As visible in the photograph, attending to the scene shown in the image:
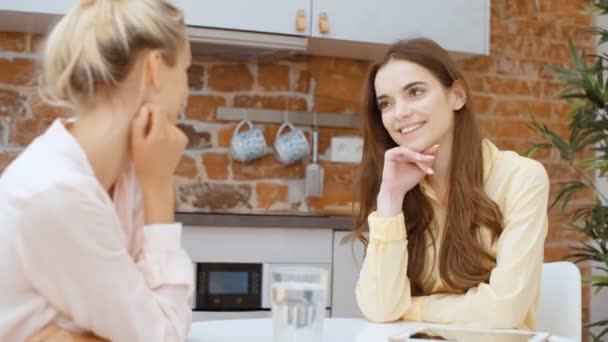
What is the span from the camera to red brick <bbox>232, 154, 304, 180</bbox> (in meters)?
3.55

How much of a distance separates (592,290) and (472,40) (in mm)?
1460

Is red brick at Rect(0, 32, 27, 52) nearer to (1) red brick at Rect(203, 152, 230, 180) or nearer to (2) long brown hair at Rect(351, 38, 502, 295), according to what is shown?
(1) red brick at Rect(203, 152, 230, 180)

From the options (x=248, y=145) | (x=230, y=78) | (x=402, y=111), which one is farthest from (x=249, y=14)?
(x=402, y=111)

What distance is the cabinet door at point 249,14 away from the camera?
10.2 ft

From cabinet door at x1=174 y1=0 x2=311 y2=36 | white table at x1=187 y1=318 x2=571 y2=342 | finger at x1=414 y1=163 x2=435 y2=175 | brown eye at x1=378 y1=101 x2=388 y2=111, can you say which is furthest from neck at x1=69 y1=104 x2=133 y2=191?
cabinet door at x1=174 y1=0 x2=311 y2=36

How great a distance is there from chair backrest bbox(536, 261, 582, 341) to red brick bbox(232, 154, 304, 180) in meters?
1.83

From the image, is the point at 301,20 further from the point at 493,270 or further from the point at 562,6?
the point at 493,270

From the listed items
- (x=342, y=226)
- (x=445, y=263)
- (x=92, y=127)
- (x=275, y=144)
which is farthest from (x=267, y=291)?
(x=92, y=127)

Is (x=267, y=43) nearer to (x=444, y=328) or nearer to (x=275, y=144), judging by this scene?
(x=275, y=144)

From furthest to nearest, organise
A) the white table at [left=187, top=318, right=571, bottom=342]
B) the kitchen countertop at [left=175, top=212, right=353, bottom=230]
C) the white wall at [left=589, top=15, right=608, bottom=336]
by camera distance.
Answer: the white wall at [left=589, top=15, right=608, bottom=336], the kitchen countertop at [left=175, top=212, right=353, bottom=230], the white table at [left=187, top=318, right=571, bottom=342]

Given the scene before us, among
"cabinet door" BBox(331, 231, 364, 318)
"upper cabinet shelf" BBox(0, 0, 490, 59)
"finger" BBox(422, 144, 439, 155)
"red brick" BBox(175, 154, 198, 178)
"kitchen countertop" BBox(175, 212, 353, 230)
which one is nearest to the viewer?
"finger" BBox(422, 144, 439, 155)

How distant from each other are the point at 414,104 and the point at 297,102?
1755 millimetres

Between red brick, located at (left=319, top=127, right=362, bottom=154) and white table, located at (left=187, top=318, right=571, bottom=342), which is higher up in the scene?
red brick, located at (left=319, top=127, right=362, bottom=154)

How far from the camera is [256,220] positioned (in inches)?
114
